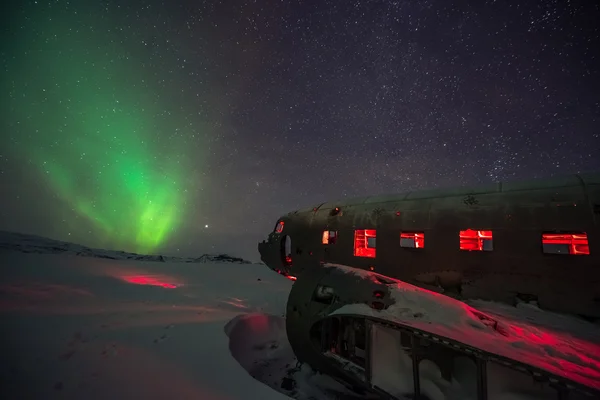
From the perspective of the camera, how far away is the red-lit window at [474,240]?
8117 millimetres

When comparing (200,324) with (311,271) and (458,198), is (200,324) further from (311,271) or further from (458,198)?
(458,198)

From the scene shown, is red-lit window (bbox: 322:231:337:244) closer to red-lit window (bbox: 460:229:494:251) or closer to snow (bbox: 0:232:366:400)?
snow (bbox: 0:232:366:400)

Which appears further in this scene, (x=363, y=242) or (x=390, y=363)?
(x=363, y=242)

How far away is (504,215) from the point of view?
7.66 m

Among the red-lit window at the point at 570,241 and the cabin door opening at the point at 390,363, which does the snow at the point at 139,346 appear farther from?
the red-lit window at the point at 570,241

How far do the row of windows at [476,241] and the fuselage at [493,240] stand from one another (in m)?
0.03

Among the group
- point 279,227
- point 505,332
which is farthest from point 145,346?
point 279,227

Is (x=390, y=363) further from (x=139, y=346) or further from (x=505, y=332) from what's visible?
(x=139, y=346)

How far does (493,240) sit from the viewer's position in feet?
25.4

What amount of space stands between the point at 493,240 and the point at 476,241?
56cm

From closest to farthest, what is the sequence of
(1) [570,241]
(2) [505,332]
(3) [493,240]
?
(2) [505,332]
(1) [570,241]
(3) [493,240]

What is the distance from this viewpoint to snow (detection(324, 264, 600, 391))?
11.6 ft

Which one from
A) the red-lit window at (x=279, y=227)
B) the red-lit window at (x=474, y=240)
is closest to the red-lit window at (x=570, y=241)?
the red-lit window at (x=474, y=240)

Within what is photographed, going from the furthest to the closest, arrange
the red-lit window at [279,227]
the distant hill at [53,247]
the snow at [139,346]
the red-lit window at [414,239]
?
the distant hill at [53,247]
the red-lit window at [279,227]
the red-lit window at [414,239]
the snow at [139,346]
